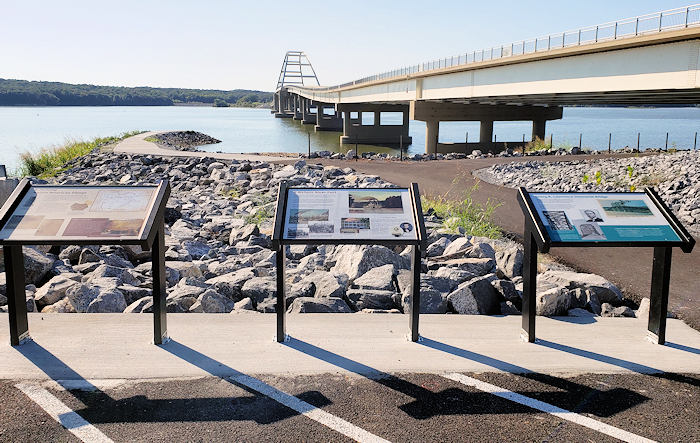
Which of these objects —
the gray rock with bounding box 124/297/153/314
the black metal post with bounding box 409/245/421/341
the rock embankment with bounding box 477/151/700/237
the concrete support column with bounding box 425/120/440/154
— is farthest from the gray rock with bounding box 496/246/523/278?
the concrete support column with bounding box 425/120/440/154

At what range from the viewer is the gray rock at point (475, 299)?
7.06 metres

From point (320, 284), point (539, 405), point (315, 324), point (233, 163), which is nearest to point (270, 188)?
point (233, 163)

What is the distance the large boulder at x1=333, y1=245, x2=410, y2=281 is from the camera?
8305mm

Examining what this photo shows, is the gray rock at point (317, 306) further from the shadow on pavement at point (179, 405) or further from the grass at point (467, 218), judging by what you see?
the grass at point (467, 218)

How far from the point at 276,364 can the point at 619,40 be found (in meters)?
19.7

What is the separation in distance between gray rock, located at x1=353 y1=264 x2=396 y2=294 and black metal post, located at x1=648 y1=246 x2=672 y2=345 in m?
2.78

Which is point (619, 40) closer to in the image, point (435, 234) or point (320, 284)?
point (435, 234)

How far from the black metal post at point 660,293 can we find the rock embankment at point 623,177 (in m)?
7.72

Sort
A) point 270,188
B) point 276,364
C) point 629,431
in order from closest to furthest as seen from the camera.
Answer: point 629,431 < point 276,364 < point 270,188

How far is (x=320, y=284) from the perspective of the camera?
7812mm

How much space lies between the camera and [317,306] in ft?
23.3

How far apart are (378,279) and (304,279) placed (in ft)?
3.40

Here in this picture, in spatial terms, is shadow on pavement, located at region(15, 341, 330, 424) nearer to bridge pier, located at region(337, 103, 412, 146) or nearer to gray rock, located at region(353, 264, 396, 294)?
gray rock, located at region(353, 264, 396, 294)

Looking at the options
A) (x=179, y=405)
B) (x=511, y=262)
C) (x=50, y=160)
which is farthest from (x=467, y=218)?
(x=50, y=160)
